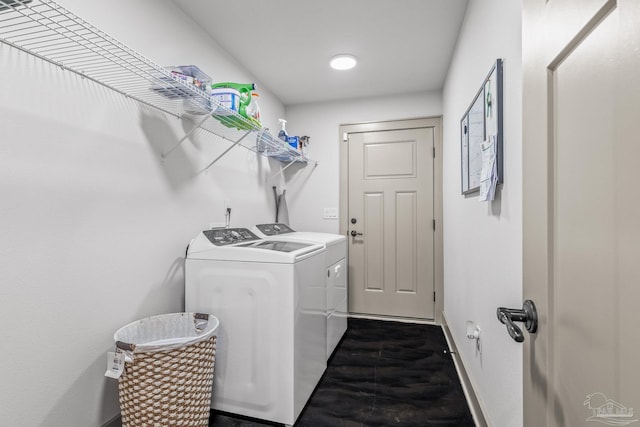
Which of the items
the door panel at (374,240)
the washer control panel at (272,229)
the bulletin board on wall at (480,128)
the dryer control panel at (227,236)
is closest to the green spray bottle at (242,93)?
the dryer control panel at (227,236)

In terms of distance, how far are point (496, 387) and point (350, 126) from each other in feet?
8.77

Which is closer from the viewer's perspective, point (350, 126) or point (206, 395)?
point (206, 395)

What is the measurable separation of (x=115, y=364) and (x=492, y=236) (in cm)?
166

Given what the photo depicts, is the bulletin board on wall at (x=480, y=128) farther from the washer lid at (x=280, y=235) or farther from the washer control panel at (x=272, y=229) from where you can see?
the washer control panel at (x=272, y=229)

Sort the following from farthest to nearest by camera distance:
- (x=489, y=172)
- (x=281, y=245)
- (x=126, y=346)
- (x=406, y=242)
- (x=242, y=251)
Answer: (x=406, y=242) → (x=281, y=245) → (x=242, y=251) → (x=489, y=172) → (x=126, y=346)

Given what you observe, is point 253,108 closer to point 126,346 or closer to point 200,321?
point 200,321

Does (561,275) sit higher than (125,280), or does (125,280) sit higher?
(561,275)

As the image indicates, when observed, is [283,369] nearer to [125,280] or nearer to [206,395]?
[206,395]

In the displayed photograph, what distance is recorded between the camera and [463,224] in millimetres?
2059

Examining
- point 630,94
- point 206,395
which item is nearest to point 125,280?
point 206,395

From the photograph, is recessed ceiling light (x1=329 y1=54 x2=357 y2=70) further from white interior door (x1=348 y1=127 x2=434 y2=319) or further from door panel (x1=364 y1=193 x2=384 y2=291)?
door panel (x1=364 y1=193 x2=384 y2=291)

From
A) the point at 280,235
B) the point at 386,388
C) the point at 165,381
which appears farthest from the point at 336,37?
the point at 386,388

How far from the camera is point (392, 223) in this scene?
10.6ft

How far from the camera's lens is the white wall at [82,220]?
1.07 metres
